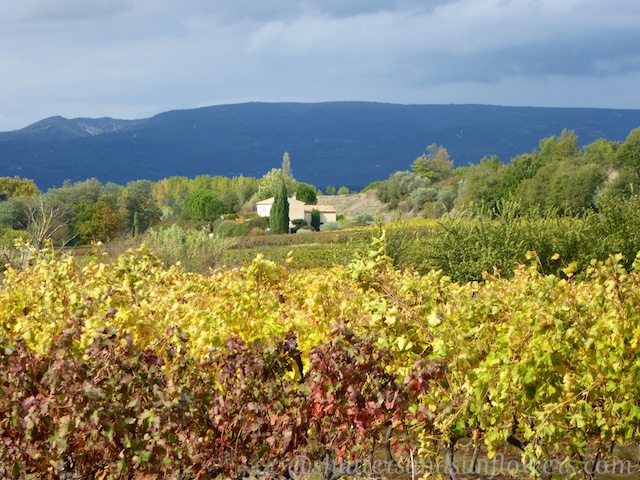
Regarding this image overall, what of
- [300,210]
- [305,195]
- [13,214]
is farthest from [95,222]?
[305,195]

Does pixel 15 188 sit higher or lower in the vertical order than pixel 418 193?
higher

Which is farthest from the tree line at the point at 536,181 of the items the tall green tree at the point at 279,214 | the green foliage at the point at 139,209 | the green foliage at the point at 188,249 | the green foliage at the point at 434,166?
the green foliage at the point at 139,209

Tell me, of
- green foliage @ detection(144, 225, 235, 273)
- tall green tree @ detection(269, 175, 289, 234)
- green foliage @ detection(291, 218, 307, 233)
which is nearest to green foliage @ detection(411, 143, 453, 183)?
green foliage @ detection(291, 218, 307, 233)

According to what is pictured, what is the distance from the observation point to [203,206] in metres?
101

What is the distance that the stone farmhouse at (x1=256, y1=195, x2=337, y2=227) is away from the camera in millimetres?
86188

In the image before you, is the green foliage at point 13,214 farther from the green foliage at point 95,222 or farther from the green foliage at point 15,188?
the green foliage at point 15,188

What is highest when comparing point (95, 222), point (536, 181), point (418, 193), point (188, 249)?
point (188, 249)

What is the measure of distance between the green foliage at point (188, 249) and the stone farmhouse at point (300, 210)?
59145mm

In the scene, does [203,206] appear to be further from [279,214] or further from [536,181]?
[536,181]

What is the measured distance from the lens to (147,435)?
4555 millimetres

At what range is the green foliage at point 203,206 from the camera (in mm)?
99850

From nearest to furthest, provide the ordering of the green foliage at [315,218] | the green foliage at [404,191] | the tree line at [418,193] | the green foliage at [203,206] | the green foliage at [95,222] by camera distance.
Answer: the tree line at [418,193] < the green foliage at [95,222] < the green foliage at [404,191] < the green foliage at [315,218] < the green foliage at [203,206]

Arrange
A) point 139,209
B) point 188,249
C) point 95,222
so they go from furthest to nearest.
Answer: point 139,209 < point 95,222 < point 188,249

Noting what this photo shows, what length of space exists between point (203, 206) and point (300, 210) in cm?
1907
